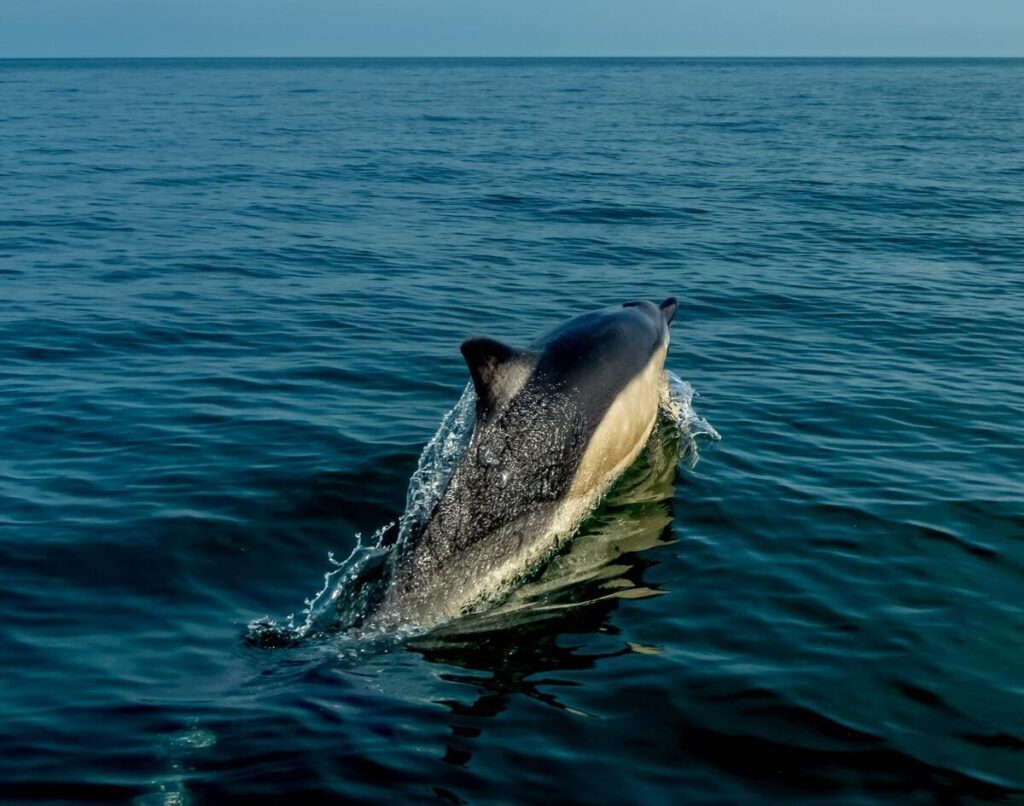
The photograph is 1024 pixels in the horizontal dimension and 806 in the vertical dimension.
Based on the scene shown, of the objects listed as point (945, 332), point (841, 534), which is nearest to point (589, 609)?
point (841, 534)

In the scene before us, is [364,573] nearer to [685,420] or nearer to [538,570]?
[538,570]

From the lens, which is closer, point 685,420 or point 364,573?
point 364,573

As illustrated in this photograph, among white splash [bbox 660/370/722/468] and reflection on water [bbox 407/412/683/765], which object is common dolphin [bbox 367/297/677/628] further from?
white splash [bbox 660/370/722/468]

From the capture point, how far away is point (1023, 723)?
7.78 m

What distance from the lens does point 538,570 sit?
966cm

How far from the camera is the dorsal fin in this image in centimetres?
896

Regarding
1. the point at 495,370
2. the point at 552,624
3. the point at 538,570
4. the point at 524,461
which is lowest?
the point at 552,624

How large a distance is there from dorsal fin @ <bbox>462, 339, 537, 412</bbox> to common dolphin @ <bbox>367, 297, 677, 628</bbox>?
0.4 inches

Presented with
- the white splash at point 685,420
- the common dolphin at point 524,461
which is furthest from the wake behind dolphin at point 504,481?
the white splash at point 685,420

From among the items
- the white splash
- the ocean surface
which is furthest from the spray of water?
the white splash

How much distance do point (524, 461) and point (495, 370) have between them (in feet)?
2.62

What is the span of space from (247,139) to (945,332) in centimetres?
3619

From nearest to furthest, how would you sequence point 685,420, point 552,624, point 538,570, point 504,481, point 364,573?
point 552,624
point 504,481
point 364,573
point 538,570
point 685,420

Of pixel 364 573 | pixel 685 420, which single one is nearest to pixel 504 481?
pixel 364 573
